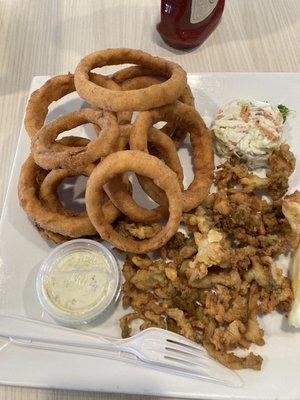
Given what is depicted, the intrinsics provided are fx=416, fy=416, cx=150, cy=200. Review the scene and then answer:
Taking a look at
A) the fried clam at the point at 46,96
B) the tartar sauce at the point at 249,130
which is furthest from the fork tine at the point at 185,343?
the fried clam at the point at 46,96

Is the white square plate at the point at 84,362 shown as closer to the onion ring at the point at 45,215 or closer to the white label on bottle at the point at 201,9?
the onion ring at the point at 45,215

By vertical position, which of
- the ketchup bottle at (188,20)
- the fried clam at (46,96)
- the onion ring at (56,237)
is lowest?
the onion ring at (56,237)

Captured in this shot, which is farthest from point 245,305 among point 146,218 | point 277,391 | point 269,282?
point 146,218

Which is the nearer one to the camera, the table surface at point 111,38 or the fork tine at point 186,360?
the fork tine at point 186,360

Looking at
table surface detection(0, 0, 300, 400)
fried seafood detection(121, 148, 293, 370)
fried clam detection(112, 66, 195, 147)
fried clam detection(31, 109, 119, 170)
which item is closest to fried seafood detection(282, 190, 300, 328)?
fried seafood detection(121, 148, 293, 370)

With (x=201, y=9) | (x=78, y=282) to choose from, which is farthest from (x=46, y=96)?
(x=201, y=9)

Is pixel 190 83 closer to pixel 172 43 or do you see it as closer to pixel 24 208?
→ pixel 172 43
